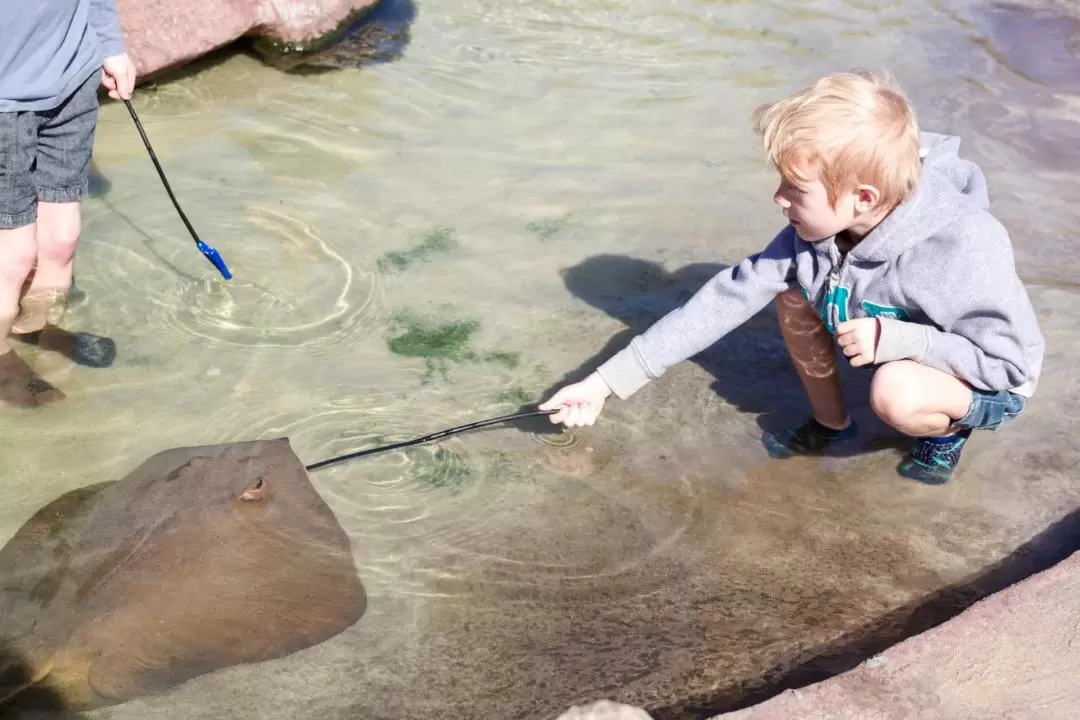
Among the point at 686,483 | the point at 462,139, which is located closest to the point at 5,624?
the point at 686,483

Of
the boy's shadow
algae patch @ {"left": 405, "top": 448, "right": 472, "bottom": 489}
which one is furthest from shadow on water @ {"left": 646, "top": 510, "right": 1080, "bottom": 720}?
algae patch @ {"left": 405, "top": 448, "right": 472, "bottom": 489}

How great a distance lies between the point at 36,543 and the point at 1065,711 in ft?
8.19

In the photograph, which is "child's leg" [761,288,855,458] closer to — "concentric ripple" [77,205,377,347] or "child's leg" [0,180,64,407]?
"concentric ripple" [77,205,377,347]

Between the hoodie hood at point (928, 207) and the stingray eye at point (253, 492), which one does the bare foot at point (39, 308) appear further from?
the hoodie hood at point (928, 207)

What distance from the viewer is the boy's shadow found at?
3.51 m

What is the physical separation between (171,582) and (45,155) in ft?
5.75

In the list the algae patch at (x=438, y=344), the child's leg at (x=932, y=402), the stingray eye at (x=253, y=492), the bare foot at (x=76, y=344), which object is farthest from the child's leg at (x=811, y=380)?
the bare foot at (x=76, y=344)

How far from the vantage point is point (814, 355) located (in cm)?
328

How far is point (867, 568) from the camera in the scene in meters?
2.90

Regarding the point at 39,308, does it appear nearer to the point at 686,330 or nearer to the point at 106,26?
the point at 106,26

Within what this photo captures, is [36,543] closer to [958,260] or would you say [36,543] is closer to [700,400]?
[700,400]

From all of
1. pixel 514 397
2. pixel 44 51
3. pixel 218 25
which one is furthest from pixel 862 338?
pixel 218 25

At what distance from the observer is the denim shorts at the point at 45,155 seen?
321 cm

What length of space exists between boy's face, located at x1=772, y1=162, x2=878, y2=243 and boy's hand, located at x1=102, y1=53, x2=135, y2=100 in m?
2.28
